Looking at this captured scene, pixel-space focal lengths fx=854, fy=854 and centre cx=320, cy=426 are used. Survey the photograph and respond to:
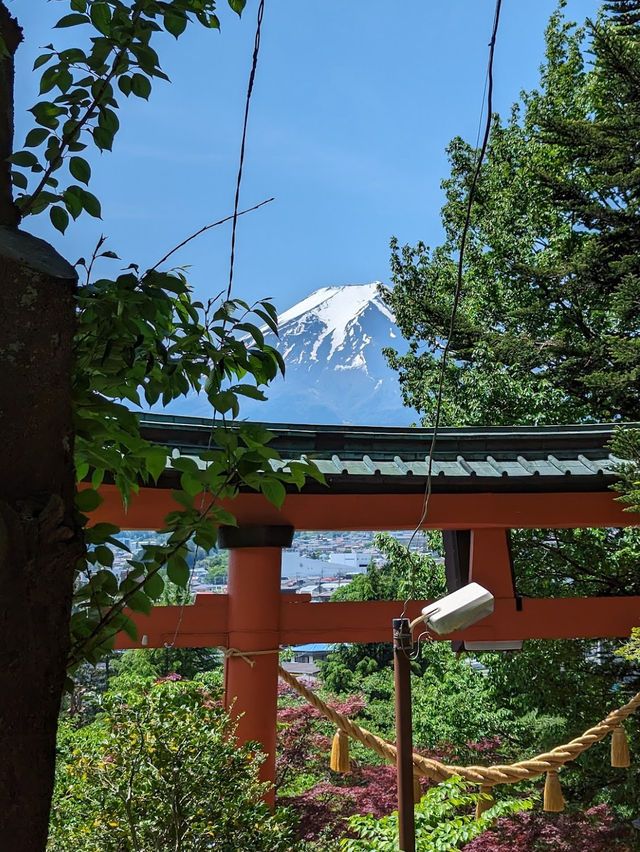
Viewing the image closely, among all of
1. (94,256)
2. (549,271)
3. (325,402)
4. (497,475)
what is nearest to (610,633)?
(497,475)

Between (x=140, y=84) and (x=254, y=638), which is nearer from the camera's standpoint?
(x=140, y=84)

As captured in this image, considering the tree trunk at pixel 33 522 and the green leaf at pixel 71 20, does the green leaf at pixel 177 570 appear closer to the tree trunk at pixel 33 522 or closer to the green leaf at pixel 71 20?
the tree trunk at pixel 33 522

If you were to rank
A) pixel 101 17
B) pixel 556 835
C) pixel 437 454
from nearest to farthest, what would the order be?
pixel 101 17
pixel 437 454
pixel 556 835

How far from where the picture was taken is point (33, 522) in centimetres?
75

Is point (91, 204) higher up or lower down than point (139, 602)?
higher up

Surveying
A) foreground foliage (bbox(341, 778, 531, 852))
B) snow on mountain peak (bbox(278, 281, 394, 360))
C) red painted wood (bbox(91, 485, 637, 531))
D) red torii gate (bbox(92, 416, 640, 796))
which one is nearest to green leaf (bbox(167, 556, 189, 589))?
Answer: foreground foliage (bbox(341, 778, 531, 852))

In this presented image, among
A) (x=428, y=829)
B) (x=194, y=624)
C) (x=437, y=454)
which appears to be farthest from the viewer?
(x=437, y=454)

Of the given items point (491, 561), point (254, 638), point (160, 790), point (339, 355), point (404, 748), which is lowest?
point (160, 790)

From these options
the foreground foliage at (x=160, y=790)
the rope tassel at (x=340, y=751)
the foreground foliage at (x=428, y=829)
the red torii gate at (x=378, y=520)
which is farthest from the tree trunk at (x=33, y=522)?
the rope tassel at (x=340, y=751)

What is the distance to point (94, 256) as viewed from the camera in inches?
41.4

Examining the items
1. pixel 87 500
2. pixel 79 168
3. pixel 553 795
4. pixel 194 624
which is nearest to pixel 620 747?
pixel 553 795

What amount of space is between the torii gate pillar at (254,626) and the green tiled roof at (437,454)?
1.12ft

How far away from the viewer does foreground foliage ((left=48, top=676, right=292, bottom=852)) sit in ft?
7.76

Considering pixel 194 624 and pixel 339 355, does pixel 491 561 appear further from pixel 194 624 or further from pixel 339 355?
pixel 339 355
